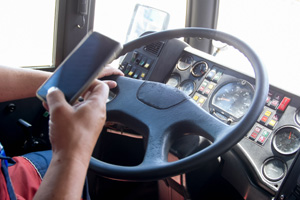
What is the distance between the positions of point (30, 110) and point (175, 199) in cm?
114

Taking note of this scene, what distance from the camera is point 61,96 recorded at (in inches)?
25.9

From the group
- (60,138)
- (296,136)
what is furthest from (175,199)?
(60,138)

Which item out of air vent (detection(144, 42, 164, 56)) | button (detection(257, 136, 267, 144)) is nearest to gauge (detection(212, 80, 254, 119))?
button (detection(257, 136, 267, 144))

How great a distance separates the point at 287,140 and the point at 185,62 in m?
0.52

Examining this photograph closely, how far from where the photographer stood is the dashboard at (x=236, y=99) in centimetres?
97

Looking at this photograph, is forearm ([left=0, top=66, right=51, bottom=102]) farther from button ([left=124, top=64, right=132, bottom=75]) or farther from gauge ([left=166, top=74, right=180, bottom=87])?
gauge ([left=166, top=74, right=180, bottom=87])

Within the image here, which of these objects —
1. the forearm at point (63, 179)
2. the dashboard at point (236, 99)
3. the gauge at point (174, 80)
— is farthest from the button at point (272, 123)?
the forearm at point (63, 179)

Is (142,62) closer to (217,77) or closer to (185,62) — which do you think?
(185,62)

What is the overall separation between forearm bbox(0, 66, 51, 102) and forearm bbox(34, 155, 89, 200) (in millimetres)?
559

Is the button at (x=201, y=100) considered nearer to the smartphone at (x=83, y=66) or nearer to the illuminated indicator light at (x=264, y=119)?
the illuminated indicator light at (x=264, y=119)

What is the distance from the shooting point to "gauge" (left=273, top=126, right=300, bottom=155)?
0.97m

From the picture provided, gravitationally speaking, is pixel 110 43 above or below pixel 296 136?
above

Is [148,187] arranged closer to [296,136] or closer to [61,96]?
[296,136]

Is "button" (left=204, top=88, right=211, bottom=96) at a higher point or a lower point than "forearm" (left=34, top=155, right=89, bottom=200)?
higher
